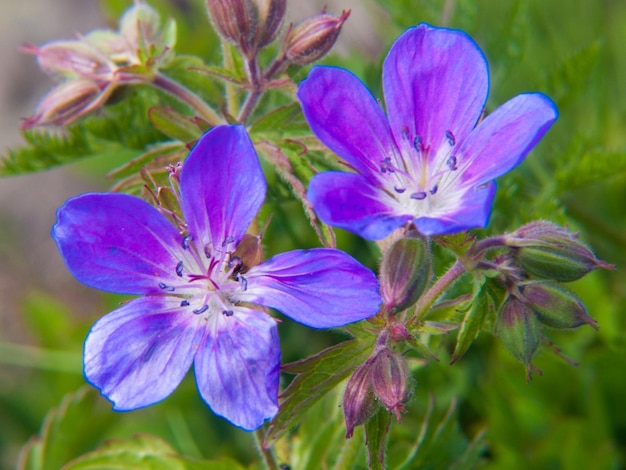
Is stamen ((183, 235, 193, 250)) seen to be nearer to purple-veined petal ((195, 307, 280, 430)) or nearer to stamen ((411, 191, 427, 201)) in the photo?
purple-veined petal ((195, 307, 280, 430))

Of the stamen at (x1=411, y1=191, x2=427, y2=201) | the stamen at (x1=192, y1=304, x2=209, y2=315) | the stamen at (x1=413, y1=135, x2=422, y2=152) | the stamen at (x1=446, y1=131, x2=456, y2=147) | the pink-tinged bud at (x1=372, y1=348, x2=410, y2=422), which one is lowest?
the pink-tinged bud at (x1=372, y1=348, x2=410, y2=422)

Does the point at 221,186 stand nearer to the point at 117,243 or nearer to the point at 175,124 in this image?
the point at 117,243

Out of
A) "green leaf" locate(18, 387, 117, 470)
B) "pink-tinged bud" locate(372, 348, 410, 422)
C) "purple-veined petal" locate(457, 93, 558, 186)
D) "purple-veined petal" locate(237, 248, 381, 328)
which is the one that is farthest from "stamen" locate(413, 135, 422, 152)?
"green leaf" locate(18, 387, 117, 470)

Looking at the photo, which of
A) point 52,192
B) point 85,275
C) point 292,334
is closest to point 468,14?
point 292,334

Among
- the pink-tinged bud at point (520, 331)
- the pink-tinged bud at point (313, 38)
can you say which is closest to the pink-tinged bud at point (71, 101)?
the pink-tinged bud at point (313, 38)

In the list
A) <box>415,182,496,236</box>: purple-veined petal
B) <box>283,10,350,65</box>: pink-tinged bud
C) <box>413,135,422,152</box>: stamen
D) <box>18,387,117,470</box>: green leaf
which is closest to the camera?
<box>415,182,496,236</box>: purple-veined petal

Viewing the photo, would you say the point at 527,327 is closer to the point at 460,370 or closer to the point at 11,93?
the point at 460,370
